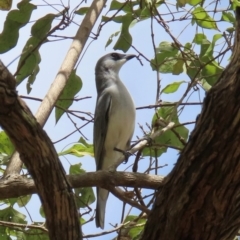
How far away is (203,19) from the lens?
378 centimetres

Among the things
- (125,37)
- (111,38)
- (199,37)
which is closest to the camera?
(199,37)

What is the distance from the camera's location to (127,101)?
17.7 ft

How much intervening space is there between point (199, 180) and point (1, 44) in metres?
1.93

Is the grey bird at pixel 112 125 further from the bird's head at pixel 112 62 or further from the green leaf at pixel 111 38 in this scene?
the green leaf at pixel 111 38

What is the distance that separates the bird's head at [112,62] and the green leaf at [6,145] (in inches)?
100

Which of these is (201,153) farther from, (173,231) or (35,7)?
(35,7)

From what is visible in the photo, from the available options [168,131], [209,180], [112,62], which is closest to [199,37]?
[168,131]

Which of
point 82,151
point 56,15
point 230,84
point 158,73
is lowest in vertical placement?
point 230,84

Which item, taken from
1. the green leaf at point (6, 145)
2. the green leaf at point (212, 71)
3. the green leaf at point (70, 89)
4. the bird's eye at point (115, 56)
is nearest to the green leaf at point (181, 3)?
the green leaf at point (212, 71)

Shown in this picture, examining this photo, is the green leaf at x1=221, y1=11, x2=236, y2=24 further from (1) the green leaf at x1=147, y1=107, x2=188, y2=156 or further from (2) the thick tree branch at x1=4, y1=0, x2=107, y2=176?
(2) the thick tree branch at x1=4, y1=0, x2=107, y2=176

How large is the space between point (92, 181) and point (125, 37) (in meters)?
1.46

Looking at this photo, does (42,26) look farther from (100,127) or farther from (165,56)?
(100,127)

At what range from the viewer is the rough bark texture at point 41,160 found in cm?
214

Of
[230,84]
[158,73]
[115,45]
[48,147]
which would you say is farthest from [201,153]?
[115,45]
